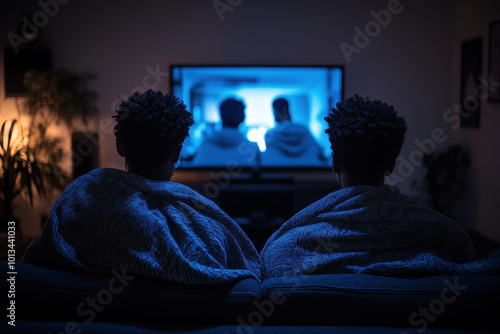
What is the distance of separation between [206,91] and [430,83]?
219cm

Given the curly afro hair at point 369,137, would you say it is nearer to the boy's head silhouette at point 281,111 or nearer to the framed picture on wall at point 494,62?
the framed picture on wall at point 494,62

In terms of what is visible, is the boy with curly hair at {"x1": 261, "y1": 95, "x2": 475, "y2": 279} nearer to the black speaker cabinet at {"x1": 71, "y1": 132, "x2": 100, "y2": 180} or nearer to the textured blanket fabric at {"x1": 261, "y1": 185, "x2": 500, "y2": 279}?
the textured blanket fabric at {"x1": 261, "y1": 185, "x2": 500, "y2": 279}

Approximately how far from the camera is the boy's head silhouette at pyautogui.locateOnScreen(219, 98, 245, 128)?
4.78 m

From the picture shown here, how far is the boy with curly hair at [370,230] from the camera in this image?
122 centimetres

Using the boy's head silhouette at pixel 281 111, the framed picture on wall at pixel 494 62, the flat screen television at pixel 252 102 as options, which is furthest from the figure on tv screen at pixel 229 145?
the framed picture on wall at pixel 494 62

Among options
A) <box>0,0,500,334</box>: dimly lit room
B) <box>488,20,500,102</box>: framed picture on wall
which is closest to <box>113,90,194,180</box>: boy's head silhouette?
<box>0,0,500,334</box>: dimly lit room

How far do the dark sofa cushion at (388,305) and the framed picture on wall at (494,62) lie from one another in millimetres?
3470

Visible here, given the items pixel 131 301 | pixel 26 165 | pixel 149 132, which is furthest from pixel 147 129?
pixel 26 165

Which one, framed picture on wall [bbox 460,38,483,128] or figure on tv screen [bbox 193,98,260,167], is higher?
framed picture on wall [bbox 460,38,483,128]

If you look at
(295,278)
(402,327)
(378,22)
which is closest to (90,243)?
(295,278)

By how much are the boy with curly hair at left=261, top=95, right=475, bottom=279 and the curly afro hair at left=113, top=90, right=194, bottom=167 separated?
40cm

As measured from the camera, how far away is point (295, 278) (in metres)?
1.11

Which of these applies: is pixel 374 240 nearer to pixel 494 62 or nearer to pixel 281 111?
pixel 494 62

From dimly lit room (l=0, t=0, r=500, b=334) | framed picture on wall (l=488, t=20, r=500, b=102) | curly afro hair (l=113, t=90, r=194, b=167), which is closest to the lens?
curly afro hair (l=113, t=90, r=194, b=167)
